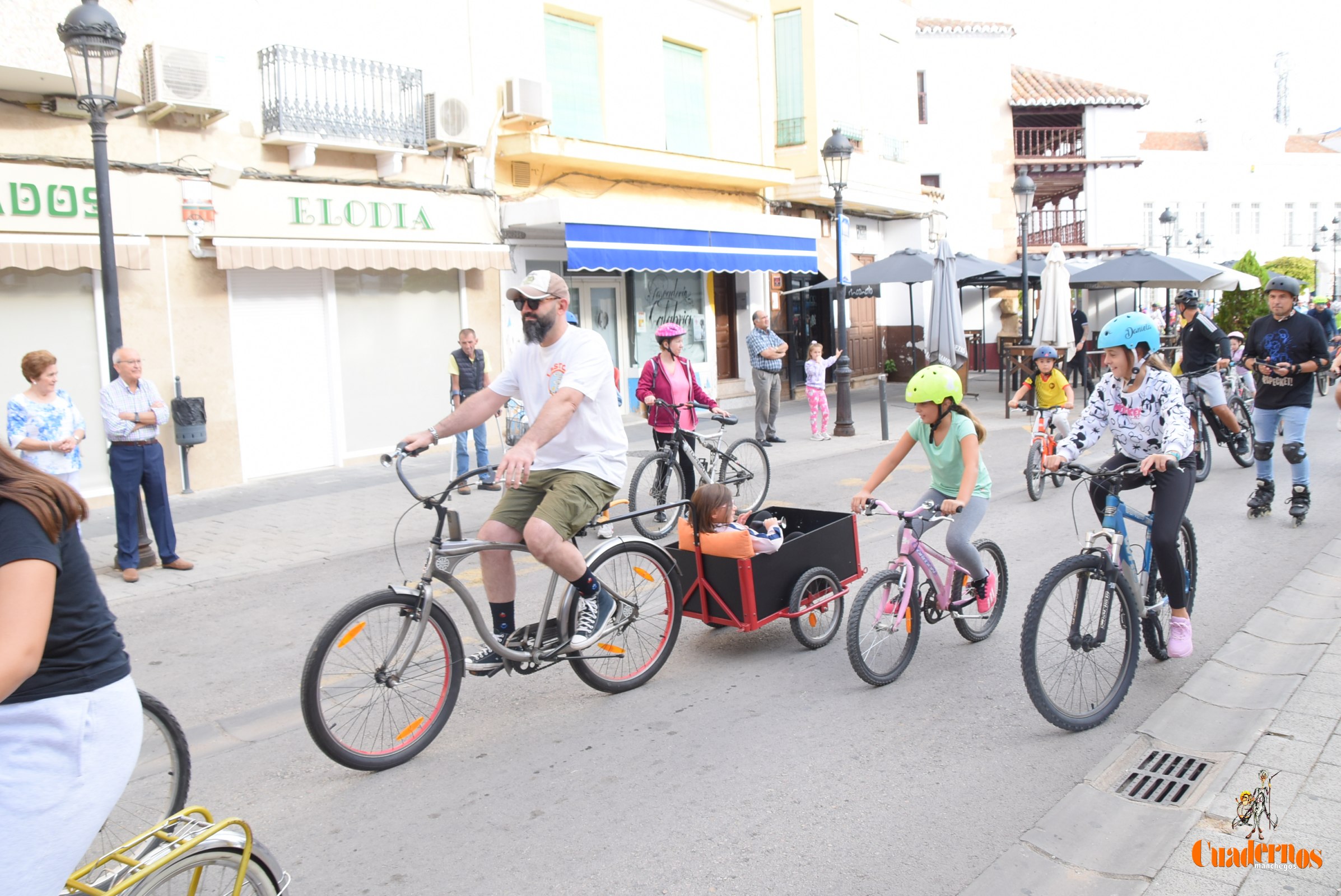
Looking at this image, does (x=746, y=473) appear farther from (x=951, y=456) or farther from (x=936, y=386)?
(x=936, y=386)

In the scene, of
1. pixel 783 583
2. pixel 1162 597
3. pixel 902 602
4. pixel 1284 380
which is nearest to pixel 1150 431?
pixel 1162 597

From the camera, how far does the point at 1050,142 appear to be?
39094 mm

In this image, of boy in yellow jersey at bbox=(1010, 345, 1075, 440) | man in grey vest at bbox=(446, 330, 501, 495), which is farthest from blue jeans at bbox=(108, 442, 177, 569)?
boy in yellow jersey at bbox=(1010, 345, 1075, 440)

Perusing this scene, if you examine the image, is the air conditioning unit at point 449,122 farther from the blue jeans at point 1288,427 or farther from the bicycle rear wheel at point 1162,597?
the bicycle rear wheel at point 1162,597

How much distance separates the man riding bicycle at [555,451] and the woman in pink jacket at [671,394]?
13.1ft

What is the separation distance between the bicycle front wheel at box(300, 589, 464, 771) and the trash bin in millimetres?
8488

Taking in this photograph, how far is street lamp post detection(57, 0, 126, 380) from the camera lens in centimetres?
787

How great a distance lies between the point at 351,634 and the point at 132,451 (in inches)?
195

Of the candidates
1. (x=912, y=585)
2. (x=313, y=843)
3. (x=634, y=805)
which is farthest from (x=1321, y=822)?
(x=313, y=843)

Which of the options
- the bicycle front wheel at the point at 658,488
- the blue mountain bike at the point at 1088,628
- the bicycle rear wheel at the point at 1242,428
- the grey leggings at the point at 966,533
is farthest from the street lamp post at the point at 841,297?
the blue mountain bike at the point at 1088,628

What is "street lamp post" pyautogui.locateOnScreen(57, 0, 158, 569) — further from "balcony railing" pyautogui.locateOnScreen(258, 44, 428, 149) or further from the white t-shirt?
the white t-shirt

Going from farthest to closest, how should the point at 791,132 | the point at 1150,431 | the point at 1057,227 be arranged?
the point at 1057,227 → the point at 791,132 → the point at 1150,431

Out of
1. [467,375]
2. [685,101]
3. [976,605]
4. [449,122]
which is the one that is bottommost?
[976,605]

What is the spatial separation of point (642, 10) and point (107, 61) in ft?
36.8
